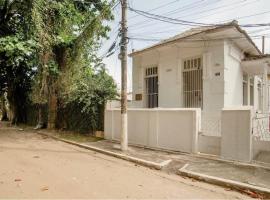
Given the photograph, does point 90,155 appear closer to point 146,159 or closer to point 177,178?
point 146,159

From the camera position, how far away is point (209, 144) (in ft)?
31.0

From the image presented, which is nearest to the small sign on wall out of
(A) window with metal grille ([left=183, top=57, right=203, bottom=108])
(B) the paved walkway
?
(A) window with metal grille ([left=183, top=57, right=203, bottom=108])

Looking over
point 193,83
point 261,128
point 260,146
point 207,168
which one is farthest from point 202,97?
point 207,168

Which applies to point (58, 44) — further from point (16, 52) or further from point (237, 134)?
point (237, 134)

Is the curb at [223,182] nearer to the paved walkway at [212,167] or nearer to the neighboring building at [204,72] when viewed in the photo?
the paved walkway at [212,167]

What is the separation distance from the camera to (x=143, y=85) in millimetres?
15227

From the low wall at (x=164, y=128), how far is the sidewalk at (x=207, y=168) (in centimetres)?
43

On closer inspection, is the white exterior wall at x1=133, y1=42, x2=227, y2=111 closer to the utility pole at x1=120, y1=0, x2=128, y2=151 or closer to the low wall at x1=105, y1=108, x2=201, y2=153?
the low wall at x1=105, y1=108, x2=201, y2=153

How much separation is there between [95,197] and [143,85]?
34.2ft

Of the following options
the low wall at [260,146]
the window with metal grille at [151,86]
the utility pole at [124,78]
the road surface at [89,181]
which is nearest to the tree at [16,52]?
the utility pole at [124,78]

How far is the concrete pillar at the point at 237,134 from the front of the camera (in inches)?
322

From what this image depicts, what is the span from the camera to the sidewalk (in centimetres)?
640

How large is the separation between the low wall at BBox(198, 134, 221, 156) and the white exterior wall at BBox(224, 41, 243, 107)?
2.65 meters

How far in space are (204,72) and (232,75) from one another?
1319 millimetres
